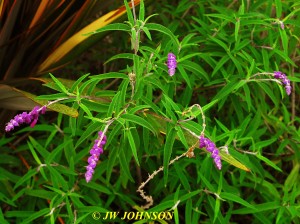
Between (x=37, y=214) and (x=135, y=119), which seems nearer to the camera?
(x=135, y=119)

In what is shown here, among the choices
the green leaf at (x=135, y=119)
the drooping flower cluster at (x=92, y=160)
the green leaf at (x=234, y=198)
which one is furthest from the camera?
the green leaf at (x=234, y=198)

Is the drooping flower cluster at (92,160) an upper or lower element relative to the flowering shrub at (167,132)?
upper

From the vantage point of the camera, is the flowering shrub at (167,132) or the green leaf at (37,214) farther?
the green leaf at (37,214)

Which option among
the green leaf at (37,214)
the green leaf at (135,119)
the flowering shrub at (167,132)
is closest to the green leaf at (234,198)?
the flowering shrub at (167,132)

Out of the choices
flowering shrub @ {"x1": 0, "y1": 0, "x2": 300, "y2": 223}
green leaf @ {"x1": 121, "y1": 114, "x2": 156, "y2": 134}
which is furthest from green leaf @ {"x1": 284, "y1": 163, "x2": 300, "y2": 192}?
green leaf @ {"x1": 121, "y1": 114, "x2": 156, "y2": 134}

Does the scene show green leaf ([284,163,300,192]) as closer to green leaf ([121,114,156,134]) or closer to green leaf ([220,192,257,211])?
green leaf ([220,192,257,211])

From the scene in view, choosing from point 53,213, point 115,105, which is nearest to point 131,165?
point 53,213

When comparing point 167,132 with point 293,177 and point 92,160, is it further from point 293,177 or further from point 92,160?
point 293,177

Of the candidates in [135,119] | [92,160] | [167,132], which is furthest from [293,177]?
[92,160]

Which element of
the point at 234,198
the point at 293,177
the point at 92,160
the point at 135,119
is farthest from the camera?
the point at 293,177

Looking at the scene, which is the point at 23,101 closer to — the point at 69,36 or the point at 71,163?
the point at 71,163

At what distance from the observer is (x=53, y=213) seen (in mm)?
1543

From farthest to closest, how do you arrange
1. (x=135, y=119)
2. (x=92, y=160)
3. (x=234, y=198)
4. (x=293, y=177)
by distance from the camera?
(x=293, y=177), (x=234, y=198), (x=135, y=119), (x=92, y=160)

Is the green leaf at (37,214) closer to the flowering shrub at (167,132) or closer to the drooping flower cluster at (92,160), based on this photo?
the flowering shrub at (167,132)
